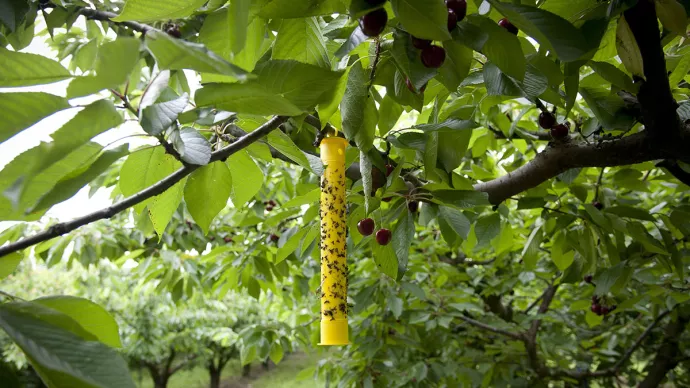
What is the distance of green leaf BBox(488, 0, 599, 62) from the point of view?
44 centimetres

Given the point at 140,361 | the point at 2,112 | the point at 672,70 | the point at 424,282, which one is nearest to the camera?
the point at 2,112

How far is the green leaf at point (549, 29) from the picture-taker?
0.44 m

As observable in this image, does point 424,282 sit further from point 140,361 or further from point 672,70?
point 140,361

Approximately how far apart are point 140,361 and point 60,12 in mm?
10148

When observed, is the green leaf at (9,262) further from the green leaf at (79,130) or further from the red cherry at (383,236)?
the red cherry at (383,236)

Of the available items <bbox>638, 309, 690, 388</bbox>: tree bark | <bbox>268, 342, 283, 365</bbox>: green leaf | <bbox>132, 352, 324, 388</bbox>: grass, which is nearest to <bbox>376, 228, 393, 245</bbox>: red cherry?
<bbox>268, 342, 283, 365</bbox>: green leaf

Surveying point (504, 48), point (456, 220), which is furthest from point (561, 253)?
point (504, 48)

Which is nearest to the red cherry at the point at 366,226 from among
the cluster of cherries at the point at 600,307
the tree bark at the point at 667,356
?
the cluster of cherries at the point at 600,307

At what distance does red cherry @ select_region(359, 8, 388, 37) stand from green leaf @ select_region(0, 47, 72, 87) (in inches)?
10.1

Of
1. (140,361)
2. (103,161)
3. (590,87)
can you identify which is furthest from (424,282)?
(140,361)

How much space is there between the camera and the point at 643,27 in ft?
2.02

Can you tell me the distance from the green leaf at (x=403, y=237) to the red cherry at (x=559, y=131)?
380 mm

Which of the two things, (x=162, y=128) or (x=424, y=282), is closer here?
(x=162, y=128)

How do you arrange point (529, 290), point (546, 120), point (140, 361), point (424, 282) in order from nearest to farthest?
point (546, 120) → point (424, 282) → point (529, 290) → point (140, 361)
